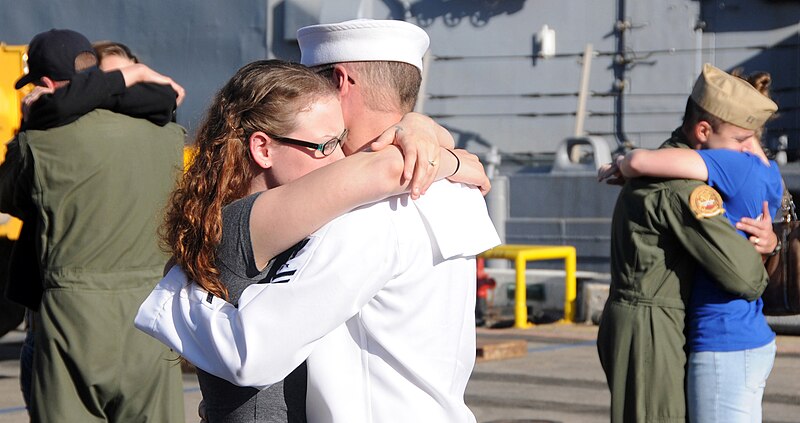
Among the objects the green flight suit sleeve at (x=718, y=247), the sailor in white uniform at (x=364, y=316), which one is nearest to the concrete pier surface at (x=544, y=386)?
the green flight suit sleeve at (x=718, y=247)

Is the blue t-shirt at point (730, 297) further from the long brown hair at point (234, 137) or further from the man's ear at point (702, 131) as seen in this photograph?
the long brown hair at point (234, 137)

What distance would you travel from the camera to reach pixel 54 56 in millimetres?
3990

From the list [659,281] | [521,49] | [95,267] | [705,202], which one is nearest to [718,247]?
[705,202]

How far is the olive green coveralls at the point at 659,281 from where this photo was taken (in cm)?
362

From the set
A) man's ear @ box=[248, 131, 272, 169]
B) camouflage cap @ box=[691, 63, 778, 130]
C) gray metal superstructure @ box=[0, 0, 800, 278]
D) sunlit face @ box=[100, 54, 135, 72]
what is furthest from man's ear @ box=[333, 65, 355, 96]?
gray metal superstructure @ box=[0, 0, 800, 278]

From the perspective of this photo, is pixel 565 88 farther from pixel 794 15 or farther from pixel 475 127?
pixel 794 15

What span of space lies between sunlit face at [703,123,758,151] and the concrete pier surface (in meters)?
3.59

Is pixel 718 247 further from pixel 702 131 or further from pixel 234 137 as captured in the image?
pixel 234 137

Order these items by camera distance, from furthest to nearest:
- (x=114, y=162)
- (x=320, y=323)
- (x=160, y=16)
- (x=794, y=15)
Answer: (x=160, y=16), (x=794, y=15), (x=114, y=162), (x=320, y=323)

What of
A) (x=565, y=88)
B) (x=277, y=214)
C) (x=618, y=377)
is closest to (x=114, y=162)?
(x=618, y=377)

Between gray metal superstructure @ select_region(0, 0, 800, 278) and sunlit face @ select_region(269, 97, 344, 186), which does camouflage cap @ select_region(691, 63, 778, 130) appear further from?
gray metal superstructure @ select_region(0, 0, 800, 278)

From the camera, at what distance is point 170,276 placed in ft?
6.83

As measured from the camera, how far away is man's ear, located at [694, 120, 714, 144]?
3771 millimetres

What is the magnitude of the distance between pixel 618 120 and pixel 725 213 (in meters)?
14.3
